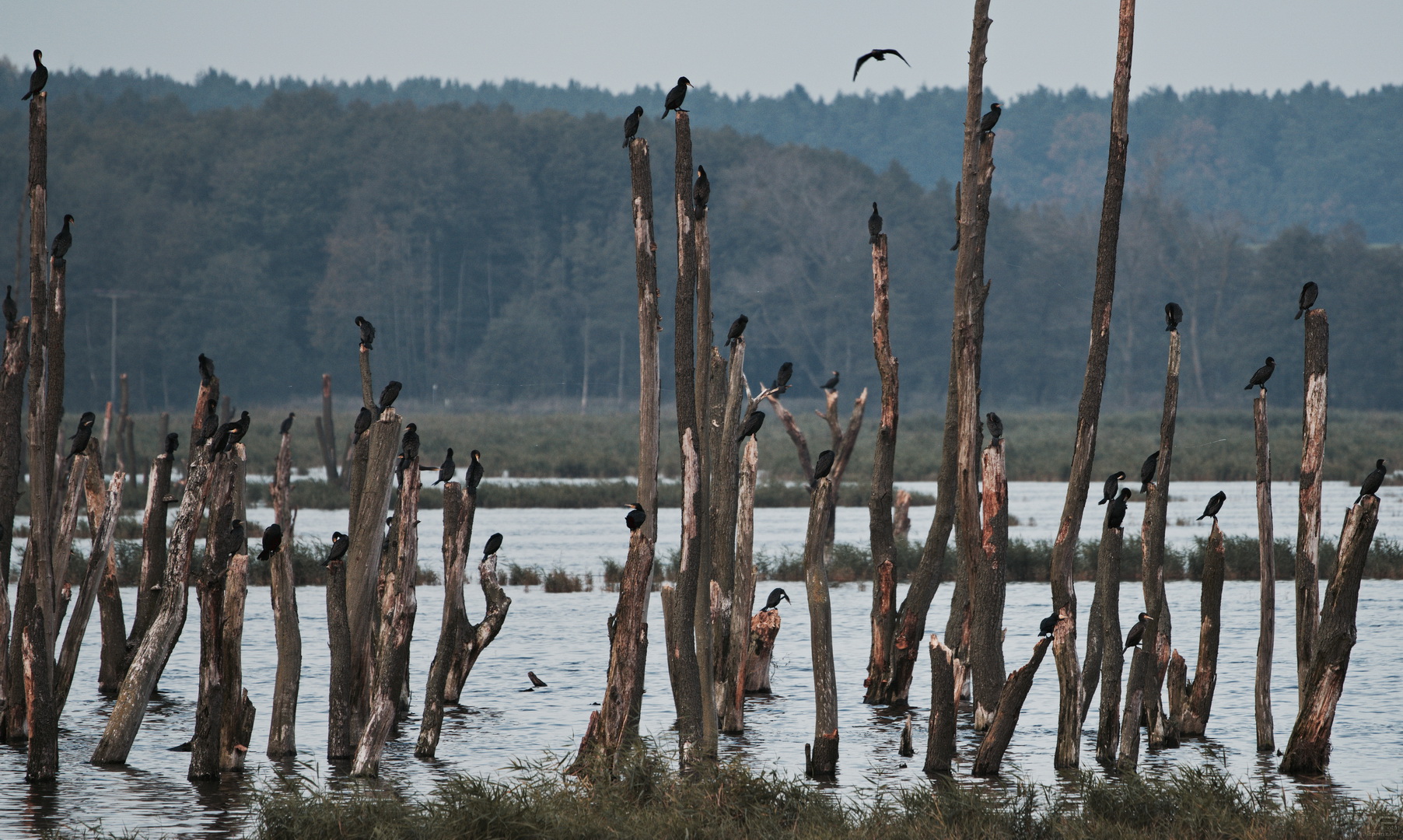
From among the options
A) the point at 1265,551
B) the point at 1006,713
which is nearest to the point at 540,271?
the point at 1265,551

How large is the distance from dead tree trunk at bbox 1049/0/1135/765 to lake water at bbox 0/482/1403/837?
3.18 ft

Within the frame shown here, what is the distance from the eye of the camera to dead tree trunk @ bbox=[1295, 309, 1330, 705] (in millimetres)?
7820

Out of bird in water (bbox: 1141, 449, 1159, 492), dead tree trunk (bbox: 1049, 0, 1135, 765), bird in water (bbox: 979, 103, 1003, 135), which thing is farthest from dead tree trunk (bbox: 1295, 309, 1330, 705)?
bird in water (bbox: 979, 103, 1003, 135)

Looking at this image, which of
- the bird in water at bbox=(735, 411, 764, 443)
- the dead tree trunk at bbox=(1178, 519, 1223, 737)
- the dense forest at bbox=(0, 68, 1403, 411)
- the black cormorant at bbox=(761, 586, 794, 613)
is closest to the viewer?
the bird in water at bbox=(735, 411, 764, 443)

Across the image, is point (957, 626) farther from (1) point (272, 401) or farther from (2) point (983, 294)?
(1) point (272, 401)

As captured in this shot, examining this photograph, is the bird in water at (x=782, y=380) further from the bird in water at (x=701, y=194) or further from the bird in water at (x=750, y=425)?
the bird in water at (x=701, y=194)

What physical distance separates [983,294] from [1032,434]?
50.6 meters

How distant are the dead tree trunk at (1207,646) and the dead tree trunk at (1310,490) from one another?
1.74 feet

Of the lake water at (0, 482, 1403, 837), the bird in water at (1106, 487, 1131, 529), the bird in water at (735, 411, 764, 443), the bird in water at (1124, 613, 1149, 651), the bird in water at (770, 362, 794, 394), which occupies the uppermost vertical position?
the bird in water at (770, 362, 794, 394)

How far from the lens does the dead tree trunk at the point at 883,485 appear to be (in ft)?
31.4

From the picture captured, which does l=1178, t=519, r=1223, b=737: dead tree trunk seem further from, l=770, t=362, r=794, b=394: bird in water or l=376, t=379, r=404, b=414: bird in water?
l=376, t=379, r=404, b=414: bird in water

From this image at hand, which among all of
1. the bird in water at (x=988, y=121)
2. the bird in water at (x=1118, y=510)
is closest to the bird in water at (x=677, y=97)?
the bird in water at (x=988, y=121)

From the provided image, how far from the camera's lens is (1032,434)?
5744 cm

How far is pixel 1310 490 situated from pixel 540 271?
→ 8121cm
